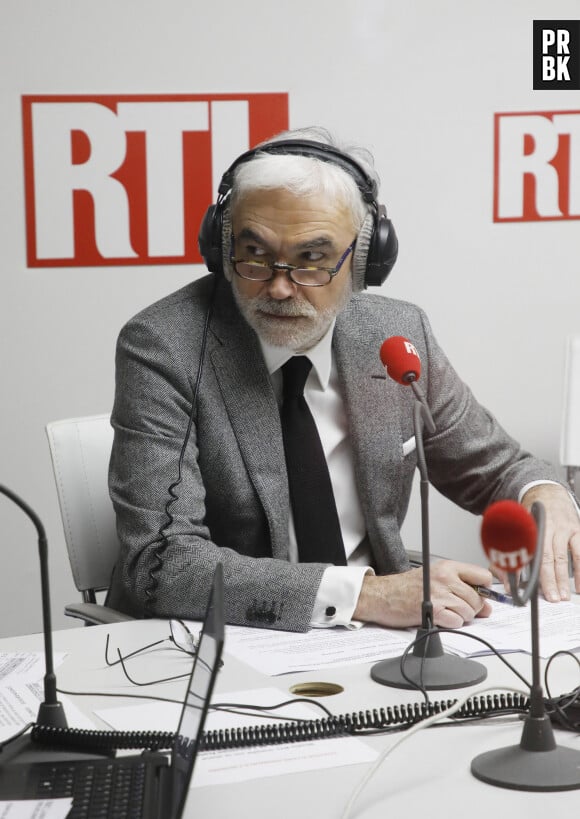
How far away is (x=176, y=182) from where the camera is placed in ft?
9.68

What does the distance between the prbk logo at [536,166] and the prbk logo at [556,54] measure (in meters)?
0.09

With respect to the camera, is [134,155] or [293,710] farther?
[134,155]

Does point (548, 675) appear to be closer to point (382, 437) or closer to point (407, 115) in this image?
point (382, 437)

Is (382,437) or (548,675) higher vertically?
(382,437)

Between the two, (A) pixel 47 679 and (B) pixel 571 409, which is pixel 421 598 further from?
(B) pixel 571 409

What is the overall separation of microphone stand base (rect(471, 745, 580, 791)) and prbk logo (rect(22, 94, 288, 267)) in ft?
7.19

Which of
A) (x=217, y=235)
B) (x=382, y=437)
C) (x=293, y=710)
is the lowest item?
(x=293, y=710)

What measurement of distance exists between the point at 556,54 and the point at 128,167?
1323 mm

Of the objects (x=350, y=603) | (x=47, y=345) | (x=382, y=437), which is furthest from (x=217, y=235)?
(x=47, y=345)

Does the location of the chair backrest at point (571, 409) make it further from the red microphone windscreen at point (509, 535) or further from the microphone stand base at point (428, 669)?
the red microphone windscreen at point (509, 535)

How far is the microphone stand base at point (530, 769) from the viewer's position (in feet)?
3.09

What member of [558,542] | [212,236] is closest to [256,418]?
[212,236]

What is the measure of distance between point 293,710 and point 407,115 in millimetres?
2233

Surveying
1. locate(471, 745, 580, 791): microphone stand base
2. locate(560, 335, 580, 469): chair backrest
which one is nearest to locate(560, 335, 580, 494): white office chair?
locate(560, 335, 580, 469): chair backrest
